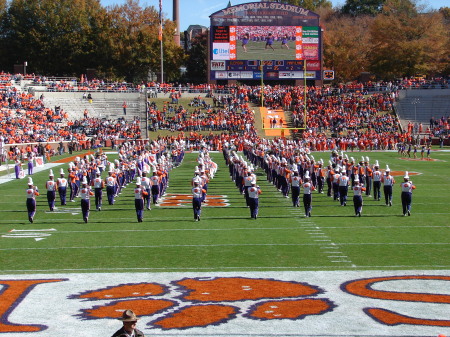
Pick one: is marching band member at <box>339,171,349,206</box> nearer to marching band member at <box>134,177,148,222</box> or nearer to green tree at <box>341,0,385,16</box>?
marching band member at <box>134,177,148,222</box>

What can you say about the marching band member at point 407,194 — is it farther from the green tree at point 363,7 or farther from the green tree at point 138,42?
the green tree at point 363,7

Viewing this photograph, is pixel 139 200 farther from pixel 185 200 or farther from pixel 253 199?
pixel 185 200

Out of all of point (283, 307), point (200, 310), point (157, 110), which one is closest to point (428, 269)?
point (283, 307)

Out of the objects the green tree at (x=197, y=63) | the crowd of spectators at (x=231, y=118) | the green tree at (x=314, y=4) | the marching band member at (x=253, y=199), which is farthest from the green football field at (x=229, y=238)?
the green tree at (x=314, y=4)

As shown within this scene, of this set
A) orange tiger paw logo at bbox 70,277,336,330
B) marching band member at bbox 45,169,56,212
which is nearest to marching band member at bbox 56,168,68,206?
marching band member at bbox 45,169,56,212

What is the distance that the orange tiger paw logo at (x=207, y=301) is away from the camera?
940 cm

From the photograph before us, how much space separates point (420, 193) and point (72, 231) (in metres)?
11.7

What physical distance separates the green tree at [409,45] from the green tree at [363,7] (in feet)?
71.1

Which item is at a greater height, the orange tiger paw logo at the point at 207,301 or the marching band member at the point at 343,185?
the marching band member at the point at 343,185

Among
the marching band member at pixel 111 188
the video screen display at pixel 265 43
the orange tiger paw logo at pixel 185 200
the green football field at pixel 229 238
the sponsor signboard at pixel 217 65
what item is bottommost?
the green football field at pixel 229 238

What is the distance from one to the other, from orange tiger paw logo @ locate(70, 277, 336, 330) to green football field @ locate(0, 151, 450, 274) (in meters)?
1.15

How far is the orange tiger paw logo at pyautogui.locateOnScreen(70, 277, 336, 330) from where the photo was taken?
30.8ft

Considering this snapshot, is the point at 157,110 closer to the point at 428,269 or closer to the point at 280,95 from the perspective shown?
the point at 280,95

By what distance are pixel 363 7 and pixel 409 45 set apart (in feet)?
96.0
